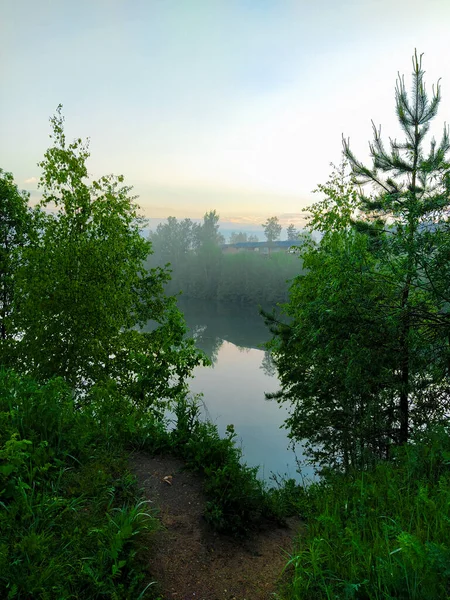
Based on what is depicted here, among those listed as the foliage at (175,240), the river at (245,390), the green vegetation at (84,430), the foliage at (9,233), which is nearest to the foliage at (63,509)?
the green vegetation at (84,430)

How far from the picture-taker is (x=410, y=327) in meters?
7.46

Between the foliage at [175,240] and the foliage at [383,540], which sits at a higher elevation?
the foliage at [175,240]

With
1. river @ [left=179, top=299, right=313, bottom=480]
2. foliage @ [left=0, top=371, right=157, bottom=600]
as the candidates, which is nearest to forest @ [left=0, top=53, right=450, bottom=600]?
foliage @ [left=0, top=371, right=157, bottom=600]

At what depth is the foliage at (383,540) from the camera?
2.53m

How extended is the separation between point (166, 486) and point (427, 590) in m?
2.81

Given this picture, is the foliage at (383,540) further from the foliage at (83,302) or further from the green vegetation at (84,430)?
the foliage at (83,302)

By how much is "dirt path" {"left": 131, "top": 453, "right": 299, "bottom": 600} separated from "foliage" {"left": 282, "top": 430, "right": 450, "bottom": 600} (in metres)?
0.35

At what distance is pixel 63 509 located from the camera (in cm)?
348

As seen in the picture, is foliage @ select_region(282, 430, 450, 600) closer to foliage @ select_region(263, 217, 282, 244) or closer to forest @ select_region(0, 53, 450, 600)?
forest @ select_region(0, 53, 450, 600)

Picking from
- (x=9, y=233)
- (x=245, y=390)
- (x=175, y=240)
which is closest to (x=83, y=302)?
(x=9, y=233)

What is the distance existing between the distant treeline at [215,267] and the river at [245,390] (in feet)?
43.8

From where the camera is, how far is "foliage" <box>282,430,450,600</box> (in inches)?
99.7

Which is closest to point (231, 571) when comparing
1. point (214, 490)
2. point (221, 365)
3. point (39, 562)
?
point (214, 490)

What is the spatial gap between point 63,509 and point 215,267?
93.8 meters
